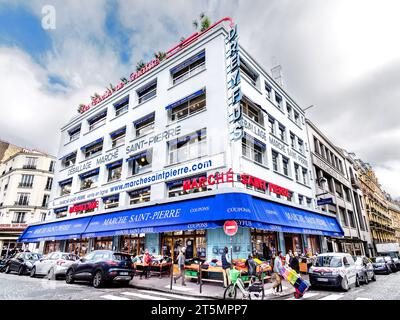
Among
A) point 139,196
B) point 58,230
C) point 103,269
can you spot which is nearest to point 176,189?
point 139,196

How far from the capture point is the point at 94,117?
2694 centimetres

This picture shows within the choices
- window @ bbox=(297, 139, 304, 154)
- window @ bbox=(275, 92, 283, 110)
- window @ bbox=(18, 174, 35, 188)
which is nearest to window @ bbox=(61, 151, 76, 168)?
window @ bbox=(18, 174, 35, 188)

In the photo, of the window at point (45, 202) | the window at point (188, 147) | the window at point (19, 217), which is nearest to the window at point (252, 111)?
the window at point (188, 147)

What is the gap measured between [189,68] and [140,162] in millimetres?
8220

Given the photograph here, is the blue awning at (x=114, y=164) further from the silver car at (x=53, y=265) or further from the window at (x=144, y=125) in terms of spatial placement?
the silver car at (x=53, y=265)

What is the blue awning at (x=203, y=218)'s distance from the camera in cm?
1275

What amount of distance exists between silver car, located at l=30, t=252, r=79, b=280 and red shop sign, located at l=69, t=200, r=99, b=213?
6.16 metres

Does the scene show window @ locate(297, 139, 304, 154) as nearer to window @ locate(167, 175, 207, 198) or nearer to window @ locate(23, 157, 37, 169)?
window @ locate(167, 175, 207, 198)

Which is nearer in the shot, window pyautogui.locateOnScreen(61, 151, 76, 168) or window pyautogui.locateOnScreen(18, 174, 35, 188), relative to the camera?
window pyautogui.locateOnScreen(61, 151, 76, 168)

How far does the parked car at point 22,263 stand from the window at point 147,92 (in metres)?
14.4

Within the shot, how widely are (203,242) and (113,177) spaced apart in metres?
11.2

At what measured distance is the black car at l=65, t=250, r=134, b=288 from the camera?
11125 mm

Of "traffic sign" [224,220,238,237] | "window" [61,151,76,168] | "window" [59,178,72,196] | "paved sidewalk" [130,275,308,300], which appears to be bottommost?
"paved sidewalk" [130,275,308,300]
